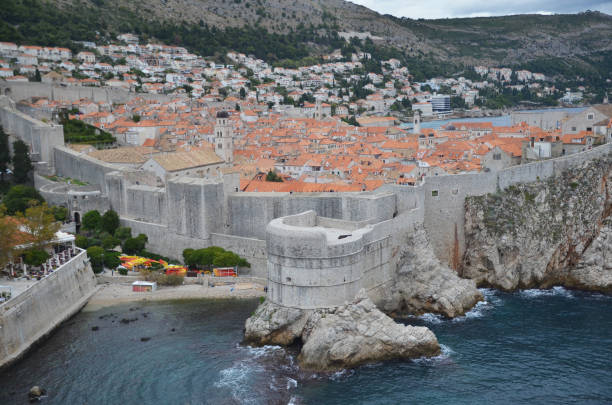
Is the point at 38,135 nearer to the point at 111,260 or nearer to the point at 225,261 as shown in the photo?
the point at 111,260

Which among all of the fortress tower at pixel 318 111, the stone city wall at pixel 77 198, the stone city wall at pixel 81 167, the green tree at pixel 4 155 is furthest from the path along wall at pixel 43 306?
the fortress tower at pixel 318 111

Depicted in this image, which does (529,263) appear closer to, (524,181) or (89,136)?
(524,181)

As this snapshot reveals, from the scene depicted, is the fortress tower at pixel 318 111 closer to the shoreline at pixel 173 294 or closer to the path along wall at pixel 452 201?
the path along wall at pixel 452 201

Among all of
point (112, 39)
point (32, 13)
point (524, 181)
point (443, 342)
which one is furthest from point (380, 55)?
point (443, 342)

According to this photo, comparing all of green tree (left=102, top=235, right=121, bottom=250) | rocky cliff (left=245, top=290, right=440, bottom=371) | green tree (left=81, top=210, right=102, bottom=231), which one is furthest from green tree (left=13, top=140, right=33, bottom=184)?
rocky cliff (left=245, top=290, right=440, bottom=371)

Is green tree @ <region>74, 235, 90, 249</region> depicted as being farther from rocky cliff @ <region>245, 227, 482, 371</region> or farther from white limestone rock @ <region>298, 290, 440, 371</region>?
white limestone rock @ <region>298, 290, 440, 371</region>

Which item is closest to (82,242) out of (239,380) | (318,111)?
(239,380)
